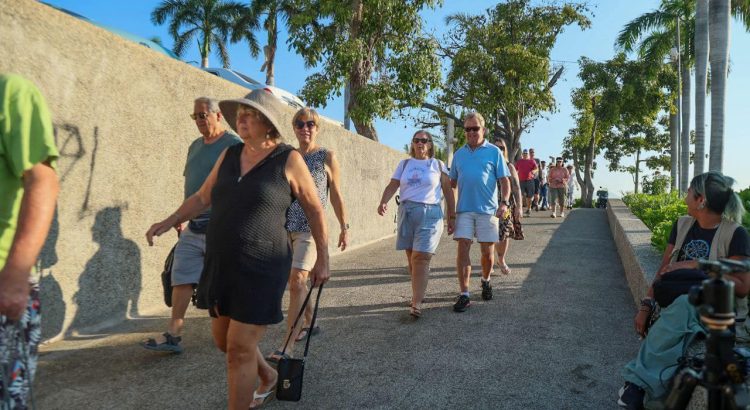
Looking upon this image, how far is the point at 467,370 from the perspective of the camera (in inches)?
158

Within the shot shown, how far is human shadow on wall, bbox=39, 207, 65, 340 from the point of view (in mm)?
4242

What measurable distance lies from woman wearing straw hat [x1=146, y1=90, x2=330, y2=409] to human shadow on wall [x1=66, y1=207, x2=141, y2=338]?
7.30 feet

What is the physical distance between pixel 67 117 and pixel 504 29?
23.5 metres

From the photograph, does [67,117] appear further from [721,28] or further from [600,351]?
[721,28]

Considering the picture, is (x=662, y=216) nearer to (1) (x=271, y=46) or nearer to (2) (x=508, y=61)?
(2) (x=508, y=61)

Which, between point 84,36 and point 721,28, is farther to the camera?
point 721,28

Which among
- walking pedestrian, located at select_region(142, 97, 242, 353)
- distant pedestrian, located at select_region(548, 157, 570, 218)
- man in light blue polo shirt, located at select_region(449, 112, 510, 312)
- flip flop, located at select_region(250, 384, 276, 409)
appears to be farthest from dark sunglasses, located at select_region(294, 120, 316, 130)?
distant pedestrian, located at select_region(548, 157, 570, 218)

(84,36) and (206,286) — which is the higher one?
(84,36)

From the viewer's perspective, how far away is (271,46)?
39.2 meters

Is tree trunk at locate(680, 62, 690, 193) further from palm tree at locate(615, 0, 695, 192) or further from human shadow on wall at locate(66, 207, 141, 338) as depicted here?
human shadow on wall at locate(66, 207, 141, 338)

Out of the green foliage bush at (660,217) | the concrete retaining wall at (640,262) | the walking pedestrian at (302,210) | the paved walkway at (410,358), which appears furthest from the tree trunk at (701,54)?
the walking pedestrian at (302,210)

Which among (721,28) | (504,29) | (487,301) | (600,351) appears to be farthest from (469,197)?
(504,29)

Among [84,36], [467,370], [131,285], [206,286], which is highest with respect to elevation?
[84,36]

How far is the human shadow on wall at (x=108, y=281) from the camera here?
4.62 metres
